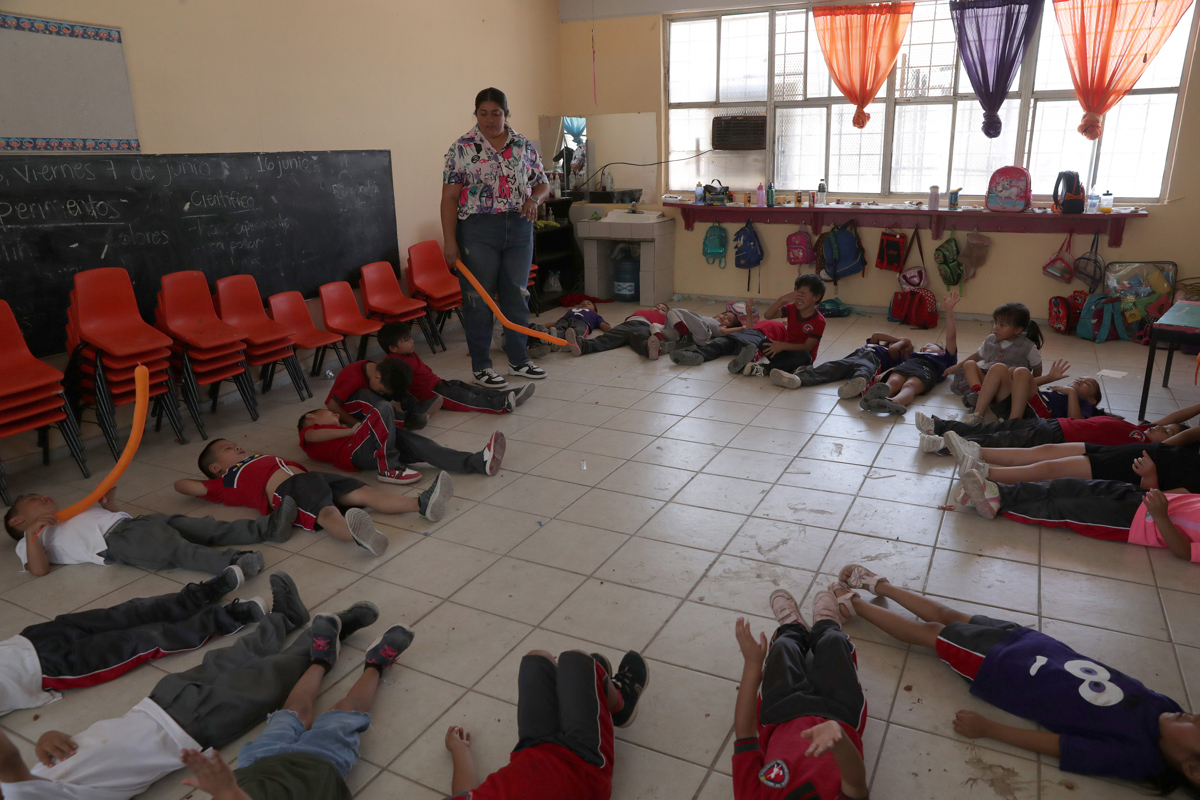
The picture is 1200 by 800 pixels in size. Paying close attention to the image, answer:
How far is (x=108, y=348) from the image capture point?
3.92 meters

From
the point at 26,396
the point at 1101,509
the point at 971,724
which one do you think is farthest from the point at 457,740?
the point at 26,396

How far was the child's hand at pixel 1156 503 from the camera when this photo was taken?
2.83 metres

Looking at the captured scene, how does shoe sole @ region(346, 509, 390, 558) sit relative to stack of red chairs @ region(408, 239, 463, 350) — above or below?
below

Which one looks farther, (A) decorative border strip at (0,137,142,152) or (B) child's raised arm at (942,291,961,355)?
(B) child's raised arm at (942,291,961,355)

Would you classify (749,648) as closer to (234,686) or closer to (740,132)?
(234,686)

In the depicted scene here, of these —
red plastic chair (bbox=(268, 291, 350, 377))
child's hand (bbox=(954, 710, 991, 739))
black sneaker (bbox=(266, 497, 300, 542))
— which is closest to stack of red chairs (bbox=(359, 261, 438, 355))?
red plastic chair (bbox=(268, 291, 350, 377))

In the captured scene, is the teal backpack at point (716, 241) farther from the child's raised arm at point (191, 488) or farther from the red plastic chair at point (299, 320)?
the child's raised arm at point (191, 488)

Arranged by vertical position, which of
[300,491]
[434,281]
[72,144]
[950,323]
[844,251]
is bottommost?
[300,491]

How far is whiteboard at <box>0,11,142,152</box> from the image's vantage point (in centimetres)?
381

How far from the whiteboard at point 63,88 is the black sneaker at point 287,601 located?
2.83 m

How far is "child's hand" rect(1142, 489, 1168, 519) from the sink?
17.7 feet

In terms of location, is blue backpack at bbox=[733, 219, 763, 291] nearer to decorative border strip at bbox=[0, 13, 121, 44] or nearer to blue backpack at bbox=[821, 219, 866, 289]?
blue backpack at bbox=[821, 219, 866, 289]

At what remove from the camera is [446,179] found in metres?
5.00

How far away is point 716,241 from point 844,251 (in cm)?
123
